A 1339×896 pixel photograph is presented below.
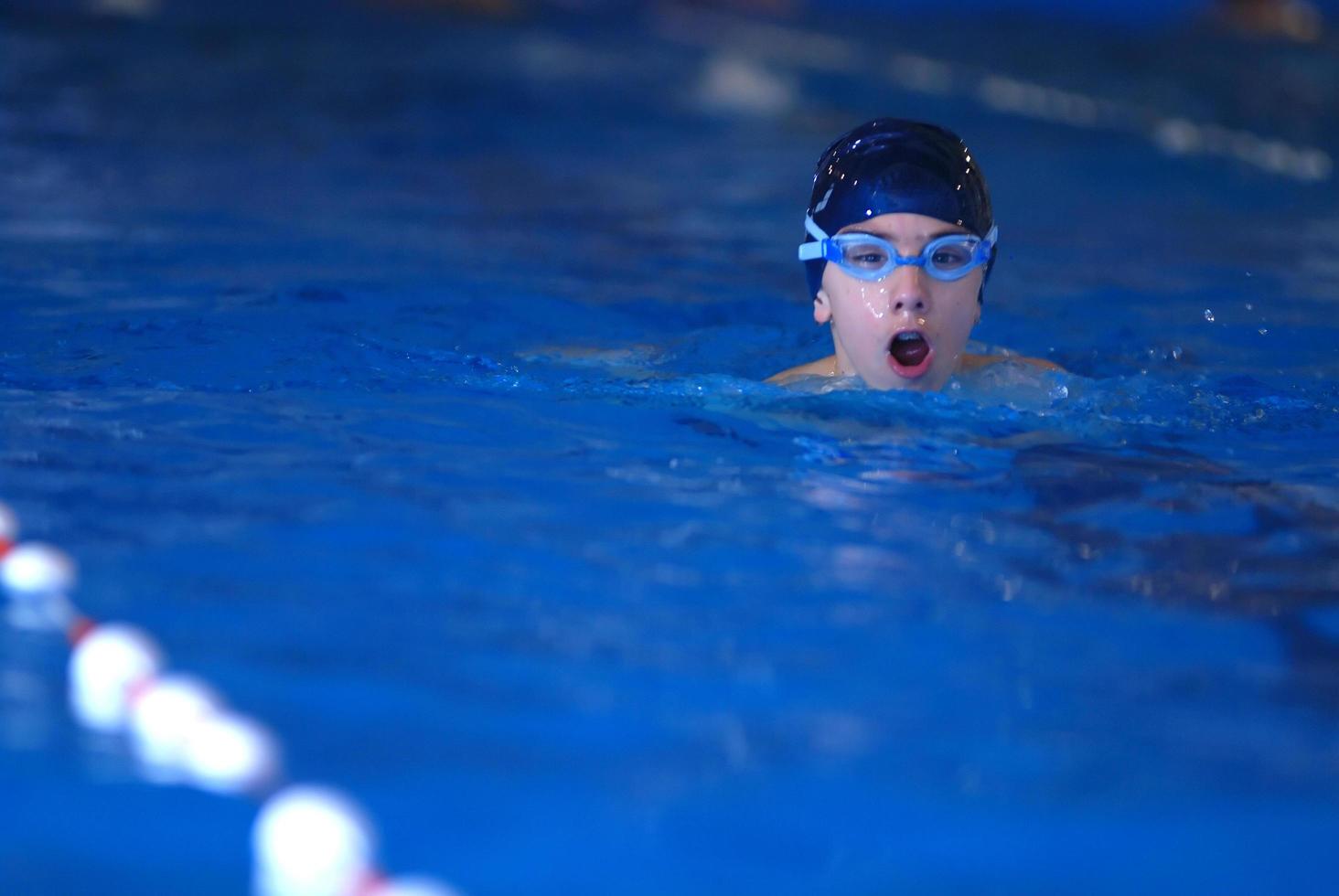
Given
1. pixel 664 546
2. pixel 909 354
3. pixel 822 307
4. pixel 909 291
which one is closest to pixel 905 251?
pixel 909 291

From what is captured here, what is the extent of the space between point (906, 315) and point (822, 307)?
0.38m

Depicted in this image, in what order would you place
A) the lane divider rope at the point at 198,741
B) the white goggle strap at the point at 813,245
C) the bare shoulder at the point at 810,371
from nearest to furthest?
the lane divider rope at the point at 198,741 → the white goggle strap at the point at 813,245 → the bare shoulder at the point at 810,371

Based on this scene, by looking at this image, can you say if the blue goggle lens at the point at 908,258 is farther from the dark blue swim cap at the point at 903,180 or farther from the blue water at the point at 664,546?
the blue water at the point at 664,546

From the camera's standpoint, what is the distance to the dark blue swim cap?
12.7ft

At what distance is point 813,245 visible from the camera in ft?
13.3

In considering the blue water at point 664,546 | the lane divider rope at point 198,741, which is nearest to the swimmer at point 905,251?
the blue water at point 664,546

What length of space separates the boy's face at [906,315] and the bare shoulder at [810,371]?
222 mm

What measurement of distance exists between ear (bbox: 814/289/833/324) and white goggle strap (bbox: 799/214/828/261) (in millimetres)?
93

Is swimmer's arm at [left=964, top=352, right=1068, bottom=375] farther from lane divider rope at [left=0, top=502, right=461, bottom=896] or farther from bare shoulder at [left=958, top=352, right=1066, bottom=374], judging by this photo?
lane divider rope at [left=0, top=502, right=461, bottom=896]

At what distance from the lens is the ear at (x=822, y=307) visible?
4.09 metres

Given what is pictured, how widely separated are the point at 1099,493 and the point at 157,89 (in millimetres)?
8771

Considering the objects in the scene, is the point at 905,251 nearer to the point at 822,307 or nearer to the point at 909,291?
the point at 909,291

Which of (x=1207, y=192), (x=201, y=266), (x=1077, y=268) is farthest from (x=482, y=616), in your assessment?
(x=1207, y=192)

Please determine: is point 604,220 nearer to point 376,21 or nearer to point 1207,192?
point 1207,192
